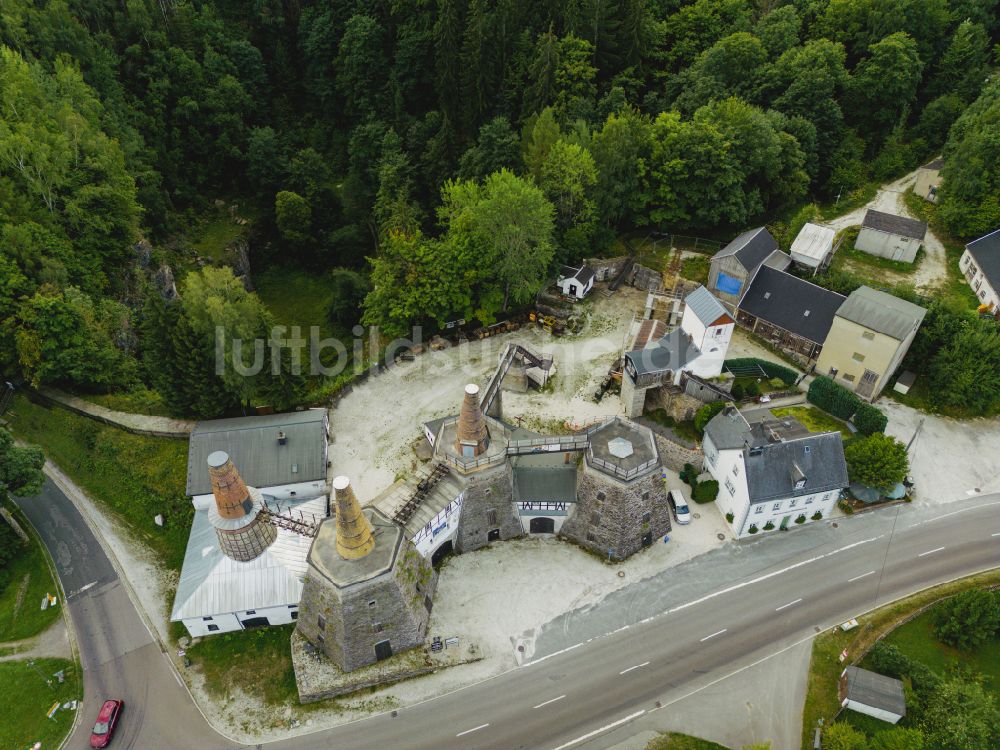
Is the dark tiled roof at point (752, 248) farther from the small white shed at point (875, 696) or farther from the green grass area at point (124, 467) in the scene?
the green grass area at point (124, 467)

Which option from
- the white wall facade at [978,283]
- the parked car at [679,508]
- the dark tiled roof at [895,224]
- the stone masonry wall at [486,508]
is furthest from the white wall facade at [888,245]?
the stone masonry wall at [486,508]

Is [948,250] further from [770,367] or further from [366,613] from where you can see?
[366,613]

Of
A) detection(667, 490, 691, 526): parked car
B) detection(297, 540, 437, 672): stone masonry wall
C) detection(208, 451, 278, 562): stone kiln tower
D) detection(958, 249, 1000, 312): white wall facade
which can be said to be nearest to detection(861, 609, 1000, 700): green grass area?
detection(667, 490, 691, 526): parked car

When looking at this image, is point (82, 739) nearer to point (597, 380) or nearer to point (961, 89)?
point (597, 380)

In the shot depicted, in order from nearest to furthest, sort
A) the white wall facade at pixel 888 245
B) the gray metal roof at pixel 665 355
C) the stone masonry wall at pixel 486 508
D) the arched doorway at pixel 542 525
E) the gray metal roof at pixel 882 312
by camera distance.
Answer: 1. the stone masonry wall at pixel 486 508
2. the arched doorway at pixel 542 525
3. the gray metal roof at pixel 882 312
4. the gray metal roof at pixel 665 355
5. the white wall facade at pixel 888 245

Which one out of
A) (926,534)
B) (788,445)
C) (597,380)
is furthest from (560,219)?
(926,534)
